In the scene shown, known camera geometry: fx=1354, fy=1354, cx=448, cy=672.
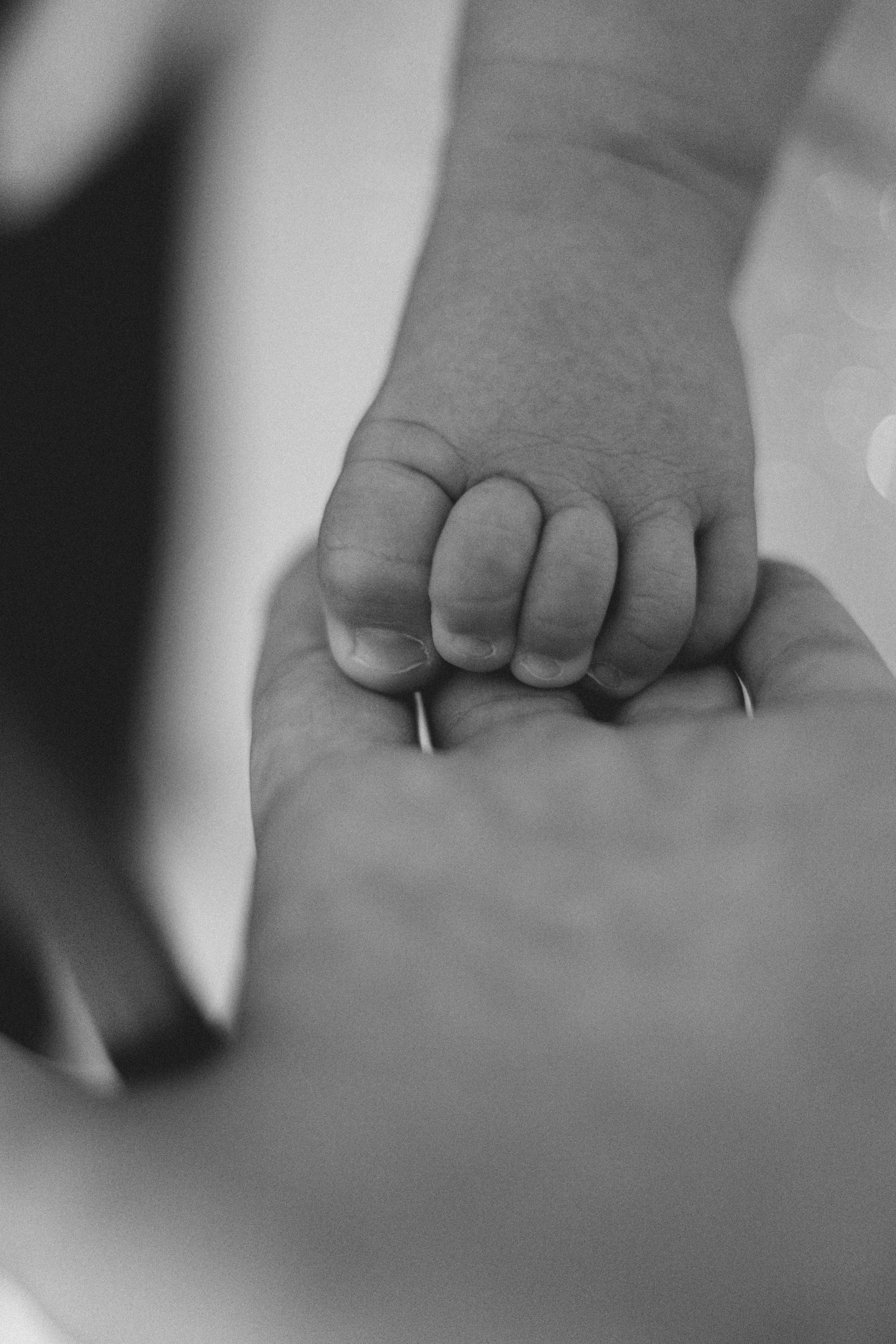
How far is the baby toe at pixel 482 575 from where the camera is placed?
38cm

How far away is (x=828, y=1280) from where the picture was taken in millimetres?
280

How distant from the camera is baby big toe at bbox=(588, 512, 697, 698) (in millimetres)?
395

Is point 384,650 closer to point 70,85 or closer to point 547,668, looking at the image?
point 547,668

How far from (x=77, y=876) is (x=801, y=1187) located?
6.8 inches

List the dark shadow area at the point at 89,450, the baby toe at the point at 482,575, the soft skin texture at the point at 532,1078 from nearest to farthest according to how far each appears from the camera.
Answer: the soft skin texture at the point at 532,1078 < the baby toe at the point at 482,575 < the dark shadow area at the point at 89,450

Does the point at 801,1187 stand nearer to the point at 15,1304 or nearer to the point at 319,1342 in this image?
the point at 319,1342

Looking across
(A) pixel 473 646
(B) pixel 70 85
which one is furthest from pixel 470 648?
(B) pixel 70 85

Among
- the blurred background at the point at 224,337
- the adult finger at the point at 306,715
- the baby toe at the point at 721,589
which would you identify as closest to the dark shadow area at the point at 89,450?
the blurred background at the point at 224,337

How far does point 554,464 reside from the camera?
0.41 m

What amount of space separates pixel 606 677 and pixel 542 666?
23 millimetres

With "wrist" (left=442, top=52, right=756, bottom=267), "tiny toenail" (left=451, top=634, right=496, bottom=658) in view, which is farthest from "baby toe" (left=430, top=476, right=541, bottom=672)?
"wrist" (left=442, top=52, right=756, bottom=267)

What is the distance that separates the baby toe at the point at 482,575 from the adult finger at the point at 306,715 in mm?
27

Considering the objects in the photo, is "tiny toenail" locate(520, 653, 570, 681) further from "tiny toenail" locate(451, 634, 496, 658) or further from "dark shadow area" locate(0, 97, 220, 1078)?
"dark shadow area" locate(0, 97, 220, 1078)

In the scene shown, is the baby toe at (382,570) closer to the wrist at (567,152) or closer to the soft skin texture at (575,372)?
the soft skin texture at (575,372)
